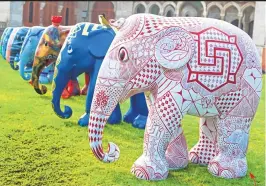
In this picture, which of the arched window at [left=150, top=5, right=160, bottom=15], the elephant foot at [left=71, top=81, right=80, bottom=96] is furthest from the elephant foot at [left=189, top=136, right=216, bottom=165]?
the arched window at [left=150, top=5, right=160, bottom=15]

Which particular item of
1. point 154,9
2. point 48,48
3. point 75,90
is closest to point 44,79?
point 75,90

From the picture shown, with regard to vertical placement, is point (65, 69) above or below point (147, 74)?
below

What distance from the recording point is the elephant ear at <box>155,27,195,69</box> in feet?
9.26

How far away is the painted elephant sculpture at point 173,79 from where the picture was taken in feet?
9.25

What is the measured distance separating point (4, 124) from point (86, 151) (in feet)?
3.61

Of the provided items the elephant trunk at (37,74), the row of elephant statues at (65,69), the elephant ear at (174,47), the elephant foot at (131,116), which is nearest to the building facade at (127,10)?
the row of elephant statues at (65,69)

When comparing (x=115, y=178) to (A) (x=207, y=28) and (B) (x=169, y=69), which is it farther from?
(A) (x=207, y=28)

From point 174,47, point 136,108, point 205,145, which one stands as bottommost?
point 136,108

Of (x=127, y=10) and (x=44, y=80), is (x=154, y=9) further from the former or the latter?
(x=44, y=80)

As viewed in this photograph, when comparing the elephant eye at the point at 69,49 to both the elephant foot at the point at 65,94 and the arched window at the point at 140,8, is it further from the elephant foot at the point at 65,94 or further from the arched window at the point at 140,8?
the arched window at the point at 140,8

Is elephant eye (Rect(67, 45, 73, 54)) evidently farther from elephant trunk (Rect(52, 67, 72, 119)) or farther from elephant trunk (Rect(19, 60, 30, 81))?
elephant trunk (Rect(19, 60, 30, 81))

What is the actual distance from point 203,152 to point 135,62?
1087 mm

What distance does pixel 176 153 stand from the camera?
129 inches

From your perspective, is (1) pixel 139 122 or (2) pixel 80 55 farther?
(1) pixel 139 122
